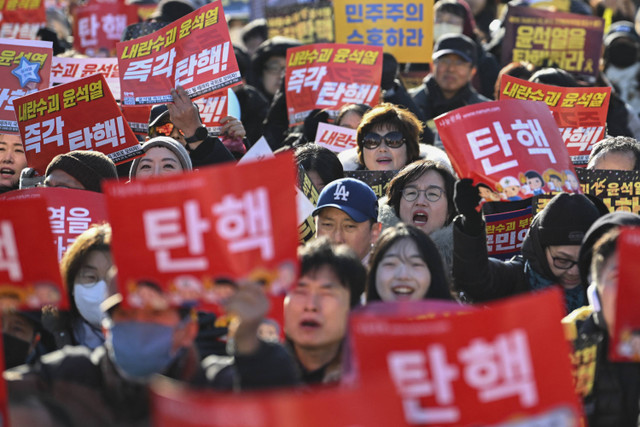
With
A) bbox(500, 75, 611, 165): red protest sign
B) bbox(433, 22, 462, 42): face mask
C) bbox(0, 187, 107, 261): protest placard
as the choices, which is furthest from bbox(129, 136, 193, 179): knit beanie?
bbox(433, 22, 462, 42): face mask

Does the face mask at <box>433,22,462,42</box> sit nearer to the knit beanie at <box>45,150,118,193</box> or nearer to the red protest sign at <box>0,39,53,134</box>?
the red protest sign at <box>0,39,53,134</box>

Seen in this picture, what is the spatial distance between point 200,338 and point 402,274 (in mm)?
913

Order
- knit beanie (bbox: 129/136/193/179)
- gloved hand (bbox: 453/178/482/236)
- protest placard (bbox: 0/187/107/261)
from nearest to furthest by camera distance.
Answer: gloved hand (bbox: 453/178/482/236)
protest placard (bbox: 0/187/107/261)
knit beanie (bbox: 129/136/193/179)

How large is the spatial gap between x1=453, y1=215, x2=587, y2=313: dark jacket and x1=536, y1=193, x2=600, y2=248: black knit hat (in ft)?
0.25

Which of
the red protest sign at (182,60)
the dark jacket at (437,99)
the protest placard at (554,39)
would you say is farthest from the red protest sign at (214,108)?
the protest placard at (554,39)

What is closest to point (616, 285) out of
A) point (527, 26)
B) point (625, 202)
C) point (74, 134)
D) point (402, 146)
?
point (625, 202)

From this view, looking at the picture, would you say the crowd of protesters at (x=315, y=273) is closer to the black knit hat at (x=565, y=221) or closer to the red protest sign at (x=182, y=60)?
the black knit hat at (x=565, y=221)

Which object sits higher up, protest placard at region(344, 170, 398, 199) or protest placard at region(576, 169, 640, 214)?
protest placard at region(344, 170, 398, 199)

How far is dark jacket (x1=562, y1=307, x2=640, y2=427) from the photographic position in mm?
3994

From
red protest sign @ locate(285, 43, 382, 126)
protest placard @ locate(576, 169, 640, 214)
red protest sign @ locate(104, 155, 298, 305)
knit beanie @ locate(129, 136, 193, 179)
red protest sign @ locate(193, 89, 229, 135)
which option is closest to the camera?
red protest sign @ locate(104, 155, 298, 305)

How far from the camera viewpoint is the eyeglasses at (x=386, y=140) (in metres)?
6.86

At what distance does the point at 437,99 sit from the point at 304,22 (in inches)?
71.5

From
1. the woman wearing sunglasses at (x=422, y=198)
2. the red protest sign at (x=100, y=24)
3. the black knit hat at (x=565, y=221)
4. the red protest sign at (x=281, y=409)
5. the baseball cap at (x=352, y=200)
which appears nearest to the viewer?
the red protest sign at (x=281, y=409)

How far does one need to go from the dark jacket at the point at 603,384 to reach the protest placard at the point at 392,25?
5.97 metres
